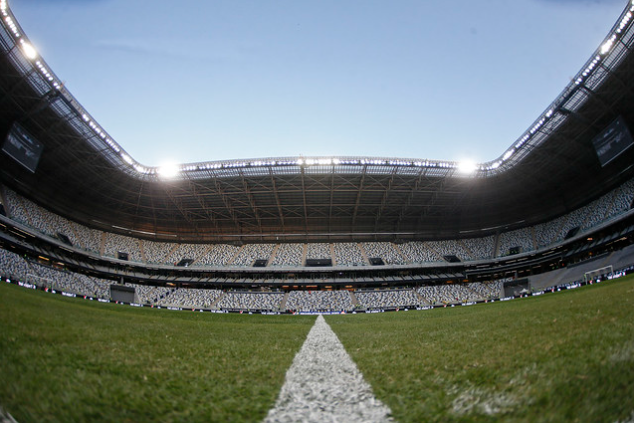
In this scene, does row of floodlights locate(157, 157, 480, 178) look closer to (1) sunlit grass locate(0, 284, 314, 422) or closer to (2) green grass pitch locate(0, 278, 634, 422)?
(1) sunlit grass locate(0, 284, 314, 422)

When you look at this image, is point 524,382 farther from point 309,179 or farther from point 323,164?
point 309,179

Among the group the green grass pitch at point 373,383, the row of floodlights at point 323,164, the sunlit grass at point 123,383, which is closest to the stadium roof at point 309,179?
the row of floodlights at point 323,164

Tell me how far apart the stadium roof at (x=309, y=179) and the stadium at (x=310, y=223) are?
8.0 inches

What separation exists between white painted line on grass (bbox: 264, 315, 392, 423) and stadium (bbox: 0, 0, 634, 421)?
24.9 inches

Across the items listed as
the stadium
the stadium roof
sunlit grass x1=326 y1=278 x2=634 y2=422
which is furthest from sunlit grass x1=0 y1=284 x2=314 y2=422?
the stadium roof

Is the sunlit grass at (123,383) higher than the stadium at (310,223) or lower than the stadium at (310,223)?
lower

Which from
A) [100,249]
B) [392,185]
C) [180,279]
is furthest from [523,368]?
[100,249]

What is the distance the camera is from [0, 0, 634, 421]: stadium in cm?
2406

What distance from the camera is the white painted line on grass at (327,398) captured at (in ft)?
5.49

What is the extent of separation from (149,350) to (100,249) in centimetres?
5058

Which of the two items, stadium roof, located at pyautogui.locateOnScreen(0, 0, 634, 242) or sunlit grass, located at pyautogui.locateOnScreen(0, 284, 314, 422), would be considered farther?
stadium roof, located at pyautogui.locateOnScreen(0, 0, 634, 242)

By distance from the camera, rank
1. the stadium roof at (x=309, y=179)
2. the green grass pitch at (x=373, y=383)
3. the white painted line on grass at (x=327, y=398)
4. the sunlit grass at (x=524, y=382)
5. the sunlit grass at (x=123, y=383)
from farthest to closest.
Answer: the stadium roof at (x=309, y=179) → the white painted line on grass at (x=327, y=398) → the sunlit grass at (x=123, y=383) → the green grass pitch at (x=373, y=383) → the sunlit grass at (x=524, y=382)

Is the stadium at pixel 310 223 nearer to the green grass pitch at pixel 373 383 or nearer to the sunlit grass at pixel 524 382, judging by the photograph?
the green grass pitch at pixel 373 383

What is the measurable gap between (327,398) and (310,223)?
47.6 m
